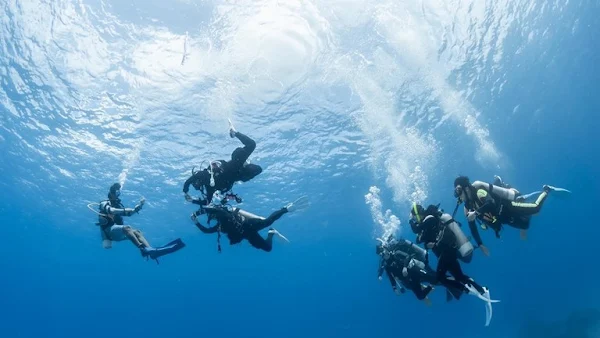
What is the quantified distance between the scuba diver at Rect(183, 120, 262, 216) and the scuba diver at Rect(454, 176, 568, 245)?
4.59 m

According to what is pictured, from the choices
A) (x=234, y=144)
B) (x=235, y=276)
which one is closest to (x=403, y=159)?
(x=234, y=144)

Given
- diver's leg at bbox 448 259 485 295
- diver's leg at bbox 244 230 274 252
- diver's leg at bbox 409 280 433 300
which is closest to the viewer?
diver's leg at bbox 448 259 485 295

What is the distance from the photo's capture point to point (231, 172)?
8.20m

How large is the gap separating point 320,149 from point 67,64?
15643 mm

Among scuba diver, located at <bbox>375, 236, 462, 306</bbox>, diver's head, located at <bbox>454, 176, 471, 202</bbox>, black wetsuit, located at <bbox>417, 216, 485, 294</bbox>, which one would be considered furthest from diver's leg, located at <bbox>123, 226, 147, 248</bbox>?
diver's head, located at <bbox>454, 176, 471, 202</bbox>

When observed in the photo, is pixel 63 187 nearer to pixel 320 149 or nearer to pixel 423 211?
pixel 320 149

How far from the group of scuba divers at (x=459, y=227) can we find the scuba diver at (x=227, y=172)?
3782 millimetres

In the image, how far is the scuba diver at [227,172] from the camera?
804cm

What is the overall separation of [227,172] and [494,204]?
5.81 metres

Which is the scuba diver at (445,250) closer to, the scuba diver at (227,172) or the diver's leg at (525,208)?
the diver's leg at (525,208)

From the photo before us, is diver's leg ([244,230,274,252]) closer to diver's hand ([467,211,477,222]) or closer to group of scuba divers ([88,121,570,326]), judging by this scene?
group of scuba divers ([88,121,570,326])

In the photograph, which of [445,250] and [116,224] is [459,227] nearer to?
[445,250]

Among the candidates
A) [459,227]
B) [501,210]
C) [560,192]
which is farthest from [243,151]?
[560,192]

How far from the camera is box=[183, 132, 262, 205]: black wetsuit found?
26.5 ft
